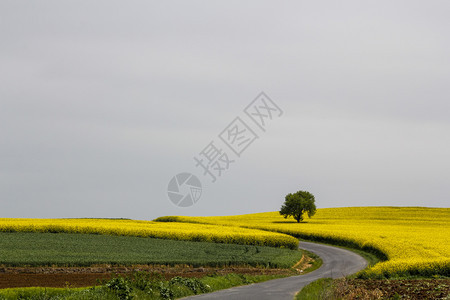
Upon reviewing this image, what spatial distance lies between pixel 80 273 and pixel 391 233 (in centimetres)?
4360

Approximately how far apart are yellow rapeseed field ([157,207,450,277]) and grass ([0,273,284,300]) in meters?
13.7

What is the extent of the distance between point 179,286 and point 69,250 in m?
23.9

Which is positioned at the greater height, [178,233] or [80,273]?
[178,233]

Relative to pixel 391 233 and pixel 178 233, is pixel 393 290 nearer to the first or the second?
pixel 178 233

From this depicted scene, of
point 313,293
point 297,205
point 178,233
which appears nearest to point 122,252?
point 178,233

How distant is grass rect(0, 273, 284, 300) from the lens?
2158 cm

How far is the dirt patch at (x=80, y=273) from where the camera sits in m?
32.9

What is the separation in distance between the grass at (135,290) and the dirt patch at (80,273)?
4.09 metres

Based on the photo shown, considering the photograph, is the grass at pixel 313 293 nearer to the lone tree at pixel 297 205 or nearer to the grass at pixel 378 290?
the grass at pixel 378 290

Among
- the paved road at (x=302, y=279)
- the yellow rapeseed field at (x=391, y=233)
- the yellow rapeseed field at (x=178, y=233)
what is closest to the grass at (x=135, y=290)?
the paved road at (x=302, y=279)

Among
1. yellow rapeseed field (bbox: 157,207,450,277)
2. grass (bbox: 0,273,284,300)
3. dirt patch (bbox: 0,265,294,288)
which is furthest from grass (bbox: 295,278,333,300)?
dirt patch (bbox: 0,265,294,288)

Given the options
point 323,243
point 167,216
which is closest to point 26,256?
point 323,243

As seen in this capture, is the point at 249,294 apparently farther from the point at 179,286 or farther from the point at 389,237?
the point at 389,237

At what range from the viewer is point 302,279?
1441 inches
